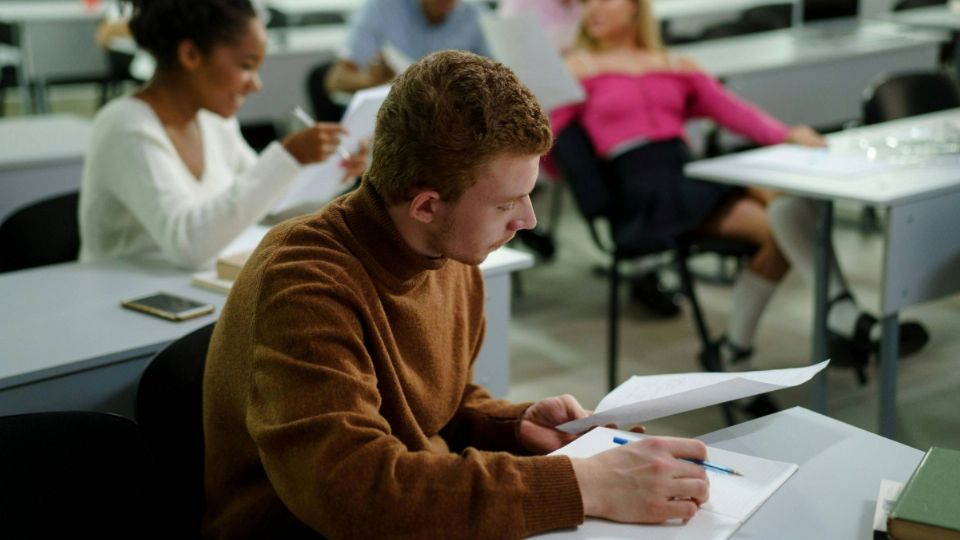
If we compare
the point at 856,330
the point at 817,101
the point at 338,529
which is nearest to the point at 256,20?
the point at 338,529

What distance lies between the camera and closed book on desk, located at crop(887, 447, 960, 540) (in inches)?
40.2

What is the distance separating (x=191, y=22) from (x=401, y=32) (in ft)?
6.41

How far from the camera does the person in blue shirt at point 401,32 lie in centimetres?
407

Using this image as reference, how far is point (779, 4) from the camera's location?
252 inches

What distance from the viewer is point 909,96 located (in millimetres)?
3480

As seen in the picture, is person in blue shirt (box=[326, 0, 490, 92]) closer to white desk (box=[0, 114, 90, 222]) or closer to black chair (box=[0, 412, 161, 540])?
white desk (box=[0, 114, 90, 222])

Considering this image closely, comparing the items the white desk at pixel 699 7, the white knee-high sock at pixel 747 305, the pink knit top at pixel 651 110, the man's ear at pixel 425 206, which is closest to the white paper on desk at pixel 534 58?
the pink knit top at pixel 651 110

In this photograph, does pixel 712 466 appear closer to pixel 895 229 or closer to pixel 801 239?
pixel 895 229

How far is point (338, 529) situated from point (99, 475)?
0.40 meters

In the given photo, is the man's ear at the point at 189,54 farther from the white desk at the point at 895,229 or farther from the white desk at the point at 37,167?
the white desk at the point at 895,229

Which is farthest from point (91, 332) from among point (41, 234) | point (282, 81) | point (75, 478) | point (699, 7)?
point (699, 7)

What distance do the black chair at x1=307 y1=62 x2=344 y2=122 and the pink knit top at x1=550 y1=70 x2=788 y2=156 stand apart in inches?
52.8

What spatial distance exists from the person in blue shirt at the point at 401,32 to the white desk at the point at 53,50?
3.21 meters

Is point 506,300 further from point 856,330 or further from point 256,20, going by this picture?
point 856,330
